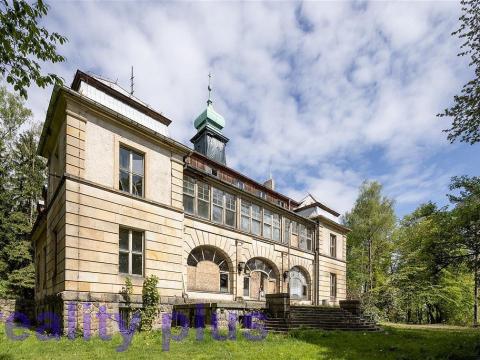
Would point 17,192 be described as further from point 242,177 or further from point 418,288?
point 418,288

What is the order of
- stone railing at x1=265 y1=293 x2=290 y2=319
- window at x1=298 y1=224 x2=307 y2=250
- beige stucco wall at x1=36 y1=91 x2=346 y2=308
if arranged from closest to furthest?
beige stucco wall at x1=36 y1=91 x2=346 y2=308 < stone railing at x1=265 y1=293 x2=290 y2=319 < window at x1=298 y1=224 x2=307 y2=250

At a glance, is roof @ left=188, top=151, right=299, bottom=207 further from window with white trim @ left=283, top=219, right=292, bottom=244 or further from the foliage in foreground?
the foliage in foreground

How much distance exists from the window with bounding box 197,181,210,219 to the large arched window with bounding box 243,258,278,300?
15.1 feet

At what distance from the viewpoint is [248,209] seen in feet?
75.4

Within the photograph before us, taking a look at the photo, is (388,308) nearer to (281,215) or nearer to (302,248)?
(302,248)

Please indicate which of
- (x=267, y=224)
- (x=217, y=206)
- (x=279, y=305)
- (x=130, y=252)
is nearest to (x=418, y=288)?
(x=267, y=224)

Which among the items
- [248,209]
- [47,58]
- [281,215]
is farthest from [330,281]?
[47,58]

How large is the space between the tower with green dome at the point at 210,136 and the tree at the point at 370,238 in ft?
56.5

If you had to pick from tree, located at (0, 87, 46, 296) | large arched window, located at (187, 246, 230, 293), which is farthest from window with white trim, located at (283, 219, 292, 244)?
tree, located at (0, 87, 46, 296)

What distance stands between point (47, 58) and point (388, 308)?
34.4 metres

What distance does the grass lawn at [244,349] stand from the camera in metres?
9.80

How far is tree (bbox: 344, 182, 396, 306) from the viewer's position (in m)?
37.9

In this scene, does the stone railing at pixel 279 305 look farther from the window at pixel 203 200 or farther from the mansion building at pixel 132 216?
the window at pixel 203 200

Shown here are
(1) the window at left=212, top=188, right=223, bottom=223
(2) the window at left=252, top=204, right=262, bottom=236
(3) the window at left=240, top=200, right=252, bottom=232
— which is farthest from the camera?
(2) the window at left=252, top=204, right=262, bottom=236
